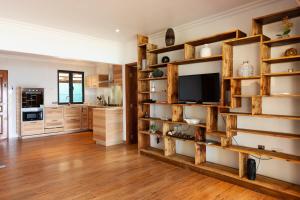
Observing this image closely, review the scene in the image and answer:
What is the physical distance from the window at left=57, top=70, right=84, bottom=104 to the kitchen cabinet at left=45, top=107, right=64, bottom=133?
0.76m

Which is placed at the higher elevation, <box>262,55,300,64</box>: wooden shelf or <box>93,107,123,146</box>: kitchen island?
<box>262,55,300,64</box>: wooden shelf

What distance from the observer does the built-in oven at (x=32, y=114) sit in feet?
21.4

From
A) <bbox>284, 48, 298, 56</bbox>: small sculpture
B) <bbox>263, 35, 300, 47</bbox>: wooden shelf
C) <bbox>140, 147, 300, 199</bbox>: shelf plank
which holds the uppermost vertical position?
<bbox>263, 35, 300, 47</bbox>: wooden shelf

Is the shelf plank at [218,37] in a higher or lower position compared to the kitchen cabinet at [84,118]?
higher

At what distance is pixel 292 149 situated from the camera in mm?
2924

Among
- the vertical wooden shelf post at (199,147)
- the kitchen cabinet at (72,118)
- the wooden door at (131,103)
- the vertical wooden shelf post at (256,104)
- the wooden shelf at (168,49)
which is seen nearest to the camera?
the vertical wooden shelf post at (256,104)

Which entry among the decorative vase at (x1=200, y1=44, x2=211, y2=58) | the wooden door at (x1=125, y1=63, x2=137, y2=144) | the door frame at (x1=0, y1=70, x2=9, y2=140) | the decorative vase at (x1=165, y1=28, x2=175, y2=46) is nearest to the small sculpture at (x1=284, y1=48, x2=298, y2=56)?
the decorative vase at (x1=200, y1=44, x2=211, y2=58)

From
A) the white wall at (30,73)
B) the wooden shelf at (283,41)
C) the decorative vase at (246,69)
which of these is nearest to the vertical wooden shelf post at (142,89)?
the decorative vase at (246,69)

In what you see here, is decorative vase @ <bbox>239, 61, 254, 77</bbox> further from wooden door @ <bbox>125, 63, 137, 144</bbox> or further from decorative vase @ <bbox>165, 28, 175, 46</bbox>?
wooden door @ <bbox>125, 63, 137, 144</bbox>

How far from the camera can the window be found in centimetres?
783

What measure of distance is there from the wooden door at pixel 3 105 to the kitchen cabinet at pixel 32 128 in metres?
0.59

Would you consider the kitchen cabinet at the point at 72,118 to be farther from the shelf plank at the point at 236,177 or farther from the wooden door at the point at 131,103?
the shelf plank at the point at 236,177

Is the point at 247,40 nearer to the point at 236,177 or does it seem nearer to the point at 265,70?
the point at 265,70

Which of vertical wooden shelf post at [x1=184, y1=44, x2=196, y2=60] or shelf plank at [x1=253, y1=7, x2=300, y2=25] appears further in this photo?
vertical wooden shelf post at [x1=184, y1=44, x2=196, y2=60]
